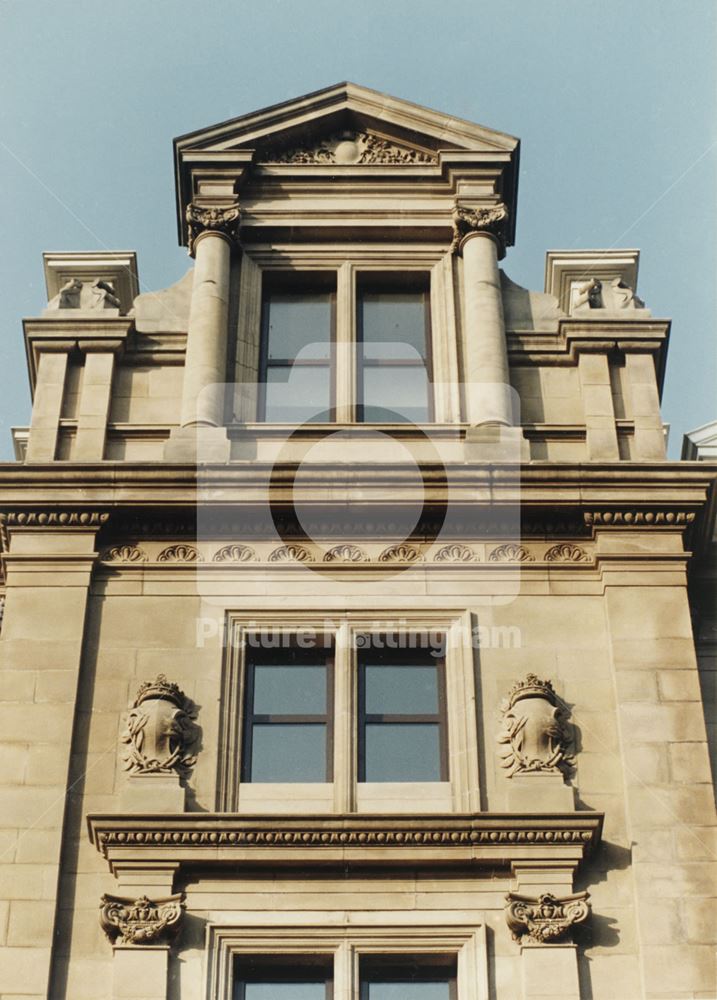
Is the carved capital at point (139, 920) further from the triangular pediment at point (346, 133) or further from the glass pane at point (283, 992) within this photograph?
the triangular pediment at point (346, 133)

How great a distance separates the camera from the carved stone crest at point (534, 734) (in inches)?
826

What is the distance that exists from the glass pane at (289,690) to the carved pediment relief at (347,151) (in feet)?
28.1

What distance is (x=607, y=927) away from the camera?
19703 millimetres

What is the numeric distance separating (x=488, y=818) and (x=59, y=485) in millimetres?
6617

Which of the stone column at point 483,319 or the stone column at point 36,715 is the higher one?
the stone column at point 483,319

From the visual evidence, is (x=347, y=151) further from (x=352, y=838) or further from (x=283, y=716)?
(x=352, y=838)

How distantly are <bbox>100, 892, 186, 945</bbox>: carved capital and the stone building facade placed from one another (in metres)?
0.02

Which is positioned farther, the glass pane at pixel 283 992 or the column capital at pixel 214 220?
the column capital at pixel 214 220

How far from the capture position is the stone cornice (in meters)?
20.1

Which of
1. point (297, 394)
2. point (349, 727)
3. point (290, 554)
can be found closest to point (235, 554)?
point (290, 554)

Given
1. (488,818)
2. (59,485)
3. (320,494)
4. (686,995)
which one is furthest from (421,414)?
(686,995)

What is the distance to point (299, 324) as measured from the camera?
86.8ft

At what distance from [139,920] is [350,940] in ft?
6.96

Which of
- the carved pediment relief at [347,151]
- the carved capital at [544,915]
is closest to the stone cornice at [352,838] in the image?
the carved capital at [544,915]
